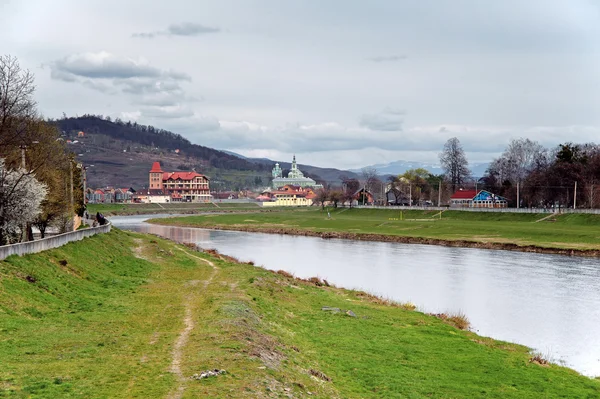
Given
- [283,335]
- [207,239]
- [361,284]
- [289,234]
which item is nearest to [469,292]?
[361,284]

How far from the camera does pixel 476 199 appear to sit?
165 meters

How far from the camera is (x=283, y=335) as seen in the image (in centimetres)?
2528

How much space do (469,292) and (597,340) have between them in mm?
15015

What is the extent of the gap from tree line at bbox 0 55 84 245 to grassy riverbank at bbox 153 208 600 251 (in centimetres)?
5271

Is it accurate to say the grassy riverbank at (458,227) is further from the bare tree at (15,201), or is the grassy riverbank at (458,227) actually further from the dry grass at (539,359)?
the bare tree at (15,201)

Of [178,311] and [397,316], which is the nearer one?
[178,311]

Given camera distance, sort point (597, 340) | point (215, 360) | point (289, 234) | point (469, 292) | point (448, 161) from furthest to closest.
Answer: point (448, 161) → point (289, 234) → point (469, 292) → point (597, 340) → point (215, 360)

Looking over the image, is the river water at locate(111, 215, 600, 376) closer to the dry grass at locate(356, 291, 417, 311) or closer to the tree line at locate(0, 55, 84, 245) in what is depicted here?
the dry grass at locate(356, 291, 417, 311)

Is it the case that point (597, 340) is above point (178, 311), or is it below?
below

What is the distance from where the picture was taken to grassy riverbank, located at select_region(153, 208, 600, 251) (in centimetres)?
8412

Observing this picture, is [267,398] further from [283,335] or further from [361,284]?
[361,284]

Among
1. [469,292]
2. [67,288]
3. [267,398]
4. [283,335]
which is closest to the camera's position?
[267,398]

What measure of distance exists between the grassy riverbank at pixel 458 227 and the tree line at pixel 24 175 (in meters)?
52.7

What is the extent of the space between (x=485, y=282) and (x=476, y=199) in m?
117
